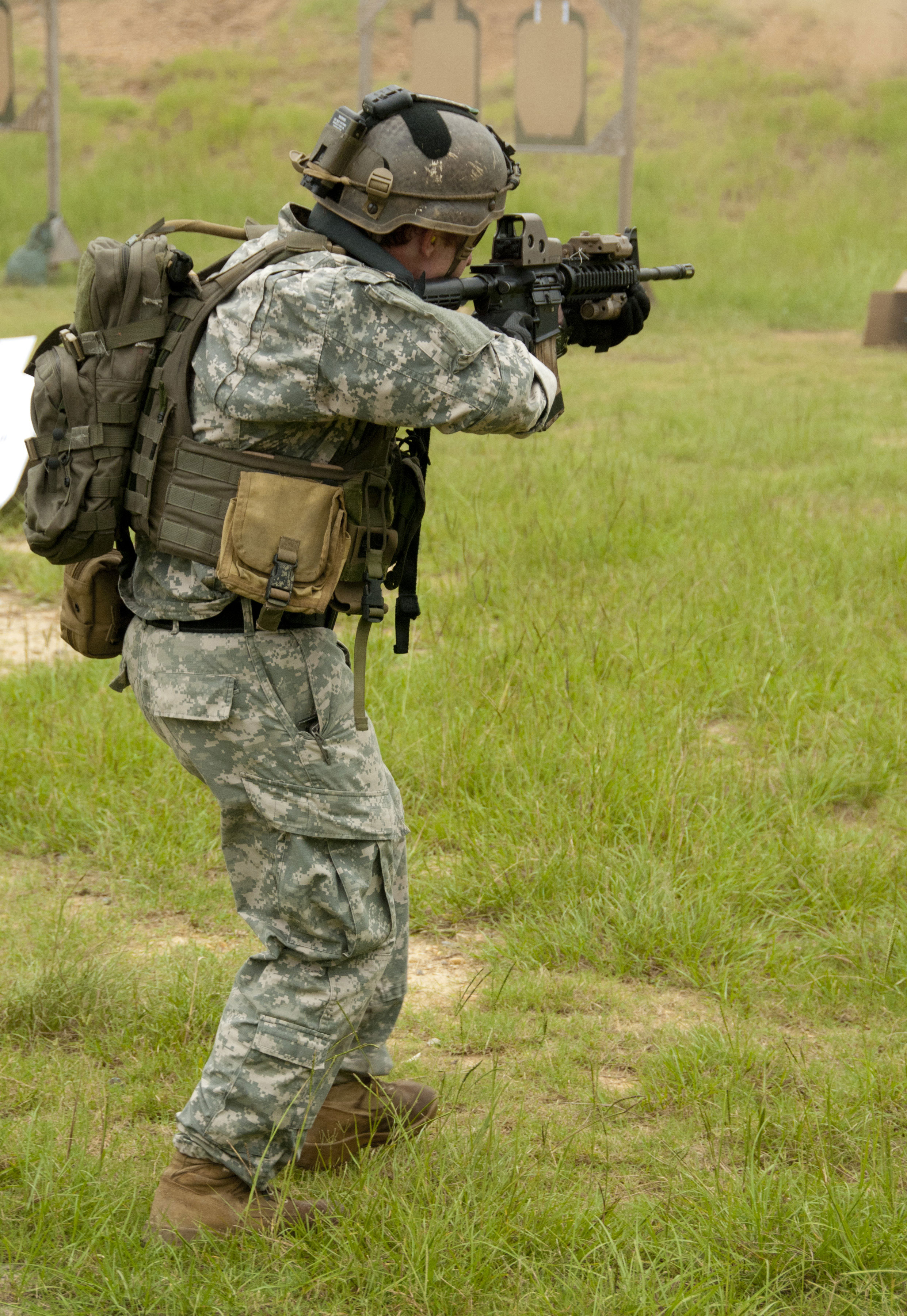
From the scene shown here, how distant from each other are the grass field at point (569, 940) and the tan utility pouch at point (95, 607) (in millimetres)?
826

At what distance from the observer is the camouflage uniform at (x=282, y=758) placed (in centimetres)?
204

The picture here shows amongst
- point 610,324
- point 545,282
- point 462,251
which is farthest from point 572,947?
point 462,251

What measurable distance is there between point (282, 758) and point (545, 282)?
39.3 inches

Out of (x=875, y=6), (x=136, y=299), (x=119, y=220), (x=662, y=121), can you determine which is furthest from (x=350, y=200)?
(x=875, y=6)

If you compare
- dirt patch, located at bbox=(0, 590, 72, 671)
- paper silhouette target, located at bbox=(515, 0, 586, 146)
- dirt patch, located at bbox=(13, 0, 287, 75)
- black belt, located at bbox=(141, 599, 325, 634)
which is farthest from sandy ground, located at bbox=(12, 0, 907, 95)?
black belt, located at bbox=(141, 599, 325, 634)

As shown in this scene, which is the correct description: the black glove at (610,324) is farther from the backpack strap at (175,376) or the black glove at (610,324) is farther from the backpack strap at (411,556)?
the backpack strap at (175,376)

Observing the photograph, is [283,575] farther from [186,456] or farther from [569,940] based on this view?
[569,940]

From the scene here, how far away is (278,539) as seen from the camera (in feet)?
6.78

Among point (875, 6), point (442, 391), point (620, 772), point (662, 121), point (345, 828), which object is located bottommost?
point (620, 772)

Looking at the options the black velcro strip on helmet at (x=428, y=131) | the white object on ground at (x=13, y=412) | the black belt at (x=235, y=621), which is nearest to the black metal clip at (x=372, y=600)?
the black belt at (x=235, y=621)

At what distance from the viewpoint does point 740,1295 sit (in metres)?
2.05

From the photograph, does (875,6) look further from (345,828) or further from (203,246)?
(345,828)

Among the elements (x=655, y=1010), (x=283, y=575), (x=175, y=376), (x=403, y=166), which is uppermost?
(x=403, y=166)

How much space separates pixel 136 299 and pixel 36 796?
1.95 meters
